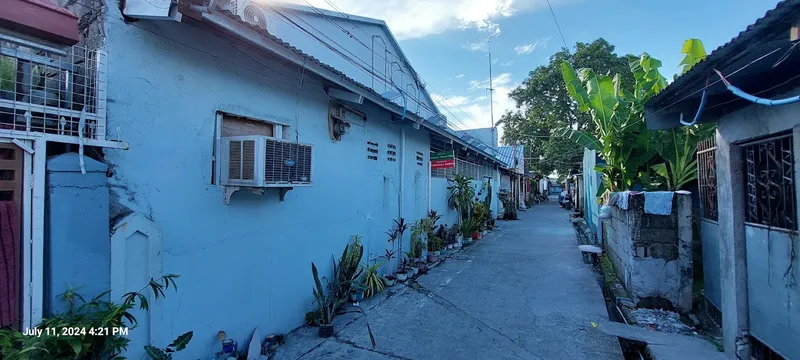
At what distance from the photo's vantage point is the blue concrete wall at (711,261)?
486 cm

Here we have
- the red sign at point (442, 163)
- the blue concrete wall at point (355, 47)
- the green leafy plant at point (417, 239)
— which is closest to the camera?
the green leafy plant at point (417, 239)

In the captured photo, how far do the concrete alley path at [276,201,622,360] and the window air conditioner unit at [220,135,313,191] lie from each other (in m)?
1.98

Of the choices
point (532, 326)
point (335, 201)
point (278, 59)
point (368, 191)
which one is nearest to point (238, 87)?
point (278, 59)

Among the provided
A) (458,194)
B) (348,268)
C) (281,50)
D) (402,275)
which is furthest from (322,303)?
(458,194)

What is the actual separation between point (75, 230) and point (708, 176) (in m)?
7.01

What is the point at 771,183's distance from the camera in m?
3.34

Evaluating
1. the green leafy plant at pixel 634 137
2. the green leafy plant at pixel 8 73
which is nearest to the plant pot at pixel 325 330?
the green leafy plant at pixel 8 73

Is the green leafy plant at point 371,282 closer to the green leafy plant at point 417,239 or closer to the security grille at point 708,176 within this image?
the green leafy plant at point 417,239

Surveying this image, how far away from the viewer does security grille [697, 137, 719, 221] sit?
495 centimetres

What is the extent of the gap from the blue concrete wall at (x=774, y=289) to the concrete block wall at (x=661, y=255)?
1.86 meters

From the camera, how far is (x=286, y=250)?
4.58 metres

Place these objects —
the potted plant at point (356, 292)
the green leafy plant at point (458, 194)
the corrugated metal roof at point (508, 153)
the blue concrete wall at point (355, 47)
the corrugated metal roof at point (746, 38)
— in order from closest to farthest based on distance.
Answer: the corrugated metal roof at point (746, 38) → the potted plant at point (356, 292) → the blue concrete wall at point (355, 47) → the green leafy plant at point (458, 194) → the corrugated metal roof at point (508, 153)

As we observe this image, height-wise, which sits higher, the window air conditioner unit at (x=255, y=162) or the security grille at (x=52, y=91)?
the security grille at (x=52, y=91)

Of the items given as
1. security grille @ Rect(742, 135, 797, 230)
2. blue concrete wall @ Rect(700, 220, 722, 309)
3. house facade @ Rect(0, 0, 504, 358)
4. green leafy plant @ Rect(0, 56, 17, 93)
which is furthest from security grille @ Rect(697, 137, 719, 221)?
green leafy plant @ Rect(0, 56, 17, 93)
